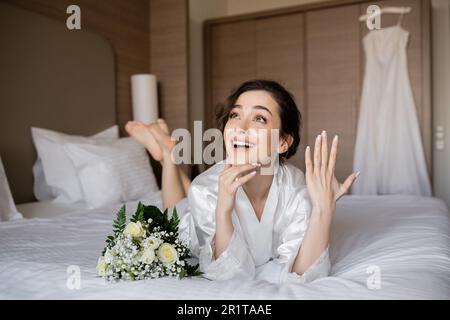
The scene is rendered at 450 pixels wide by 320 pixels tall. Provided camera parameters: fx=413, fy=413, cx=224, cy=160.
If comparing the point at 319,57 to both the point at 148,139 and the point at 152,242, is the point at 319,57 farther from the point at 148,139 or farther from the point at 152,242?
the point at 152,242

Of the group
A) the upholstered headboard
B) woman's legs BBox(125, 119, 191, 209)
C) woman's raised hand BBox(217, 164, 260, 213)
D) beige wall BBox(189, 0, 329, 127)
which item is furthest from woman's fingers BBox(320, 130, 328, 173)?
beige wall BBox(189, 0, 329, 127)

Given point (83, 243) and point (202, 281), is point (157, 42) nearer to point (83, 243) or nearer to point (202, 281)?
point (83, 243)

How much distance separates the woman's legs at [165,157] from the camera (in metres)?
2.11

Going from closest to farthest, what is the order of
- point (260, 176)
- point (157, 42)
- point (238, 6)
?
point (260, 176) → point (157, 42) → point (238, 6)

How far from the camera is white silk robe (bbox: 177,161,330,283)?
1133 mm

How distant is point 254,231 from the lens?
1.30 meters

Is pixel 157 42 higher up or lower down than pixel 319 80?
higher up

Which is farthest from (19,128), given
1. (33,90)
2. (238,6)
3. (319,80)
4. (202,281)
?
(238,6)

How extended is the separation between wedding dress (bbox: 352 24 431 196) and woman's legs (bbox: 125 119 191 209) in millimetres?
1862

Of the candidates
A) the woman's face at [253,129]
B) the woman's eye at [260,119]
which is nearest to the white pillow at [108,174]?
the woman's face at [253,129]

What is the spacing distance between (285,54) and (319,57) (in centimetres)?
32

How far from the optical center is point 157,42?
3.68 metres

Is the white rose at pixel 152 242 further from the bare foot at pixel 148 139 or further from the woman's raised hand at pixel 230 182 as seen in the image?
the bare foot at pixel 148 139
